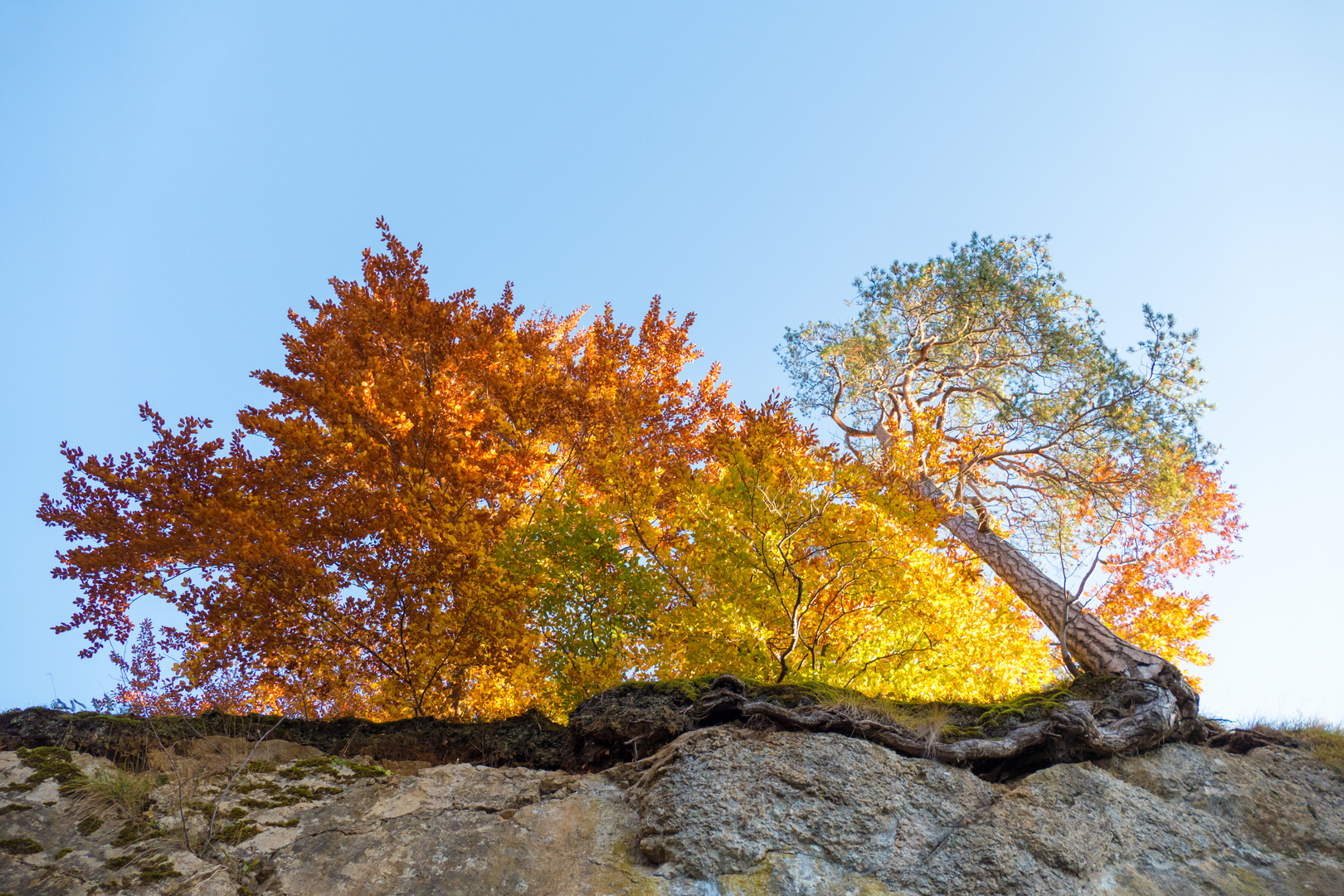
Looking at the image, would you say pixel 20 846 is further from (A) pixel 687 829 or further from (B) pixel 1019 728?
(B) pixel 1019 728

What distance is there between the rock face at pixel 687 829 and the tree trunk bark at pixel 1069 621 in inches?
43.1

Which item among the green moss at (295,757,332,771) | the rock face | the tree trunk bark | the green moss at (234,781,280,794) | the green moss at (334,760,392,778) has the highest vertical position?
the tree trunk bark

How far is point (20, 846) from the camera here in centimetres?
389

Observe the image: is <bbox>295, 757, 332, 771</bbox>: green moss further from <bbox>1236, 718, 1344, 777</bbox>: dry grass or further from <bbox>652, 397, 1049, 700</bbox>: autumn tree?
<bbox>1236, 718, 1344, 777</bbox>: dry grass

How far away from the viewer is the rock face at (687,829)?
13.4 ft

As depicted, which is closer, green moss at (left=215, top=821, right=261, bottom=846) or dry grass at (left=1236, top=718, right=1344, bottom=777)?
green moss at (left=215, top=821, right=261, bottom=846)

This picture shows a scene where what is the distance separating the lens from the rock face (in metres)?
4.08

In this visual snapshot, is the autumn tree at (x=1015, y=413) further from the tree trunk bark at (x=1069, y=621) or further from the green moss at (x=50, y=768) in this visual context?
the green moss at (x=50, y=768)

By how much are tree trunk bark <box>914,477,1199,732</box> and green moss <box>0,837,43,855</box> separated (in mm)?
8566

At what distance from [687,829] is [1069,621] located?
6.48 meters

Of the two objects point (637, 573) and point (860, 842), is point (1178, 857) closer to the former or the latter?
point (860, 842)

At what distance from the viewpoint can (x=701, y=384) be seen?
14.8 m

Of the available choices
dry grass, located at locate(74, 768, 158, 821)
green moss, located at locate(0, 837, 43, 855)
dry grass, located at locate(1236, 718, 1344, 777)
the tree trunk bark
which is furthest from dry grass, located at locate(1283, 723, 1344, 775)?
green moss, located at locate(0, 837, 43, 855)

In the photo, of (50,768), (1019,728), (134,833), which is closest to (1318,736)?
(1019,728)
